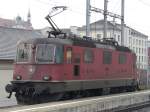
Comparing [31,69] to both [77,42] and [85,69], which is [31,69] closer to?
[77,42]

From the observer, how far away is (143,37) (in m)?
111

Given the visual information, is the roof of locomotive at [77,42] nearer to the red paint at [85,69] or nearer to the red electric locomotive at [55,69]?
the red electric locomotive at [55,69]

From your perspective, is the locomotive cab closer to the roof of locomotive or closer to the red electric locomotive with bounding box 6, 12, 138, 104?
the red electric locomotive with bounding box 6, 12, 138, 104

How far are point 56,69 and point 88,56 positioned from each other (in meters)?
2.96

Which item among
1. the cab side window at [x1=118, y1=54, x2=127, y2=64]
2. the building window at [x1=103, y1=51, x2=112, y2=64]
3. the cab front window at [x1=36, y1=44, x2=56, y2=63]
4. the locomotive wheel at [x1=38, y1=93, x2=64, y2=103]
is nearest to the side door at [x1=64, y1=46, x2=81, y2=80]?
the cab front window at [x1=36, y1=44, x2=56, y2=63]

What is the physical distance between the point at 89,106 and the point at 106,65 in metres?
6.94

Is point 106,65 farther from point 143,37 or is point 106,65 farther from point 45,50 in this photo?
point 143,37

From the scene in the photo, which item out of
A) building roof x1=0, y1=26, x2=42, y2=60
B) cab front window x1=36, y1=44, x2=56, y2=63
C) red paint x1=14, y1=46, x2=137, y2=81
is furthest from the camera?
building roof x1=0, y1=26, x2=42, y2=60

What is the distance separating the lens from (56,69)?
62.8 feet

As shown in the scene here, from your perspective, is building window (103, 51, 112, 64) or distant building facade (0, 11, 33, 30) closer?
building window (103, 51, 112, 64)

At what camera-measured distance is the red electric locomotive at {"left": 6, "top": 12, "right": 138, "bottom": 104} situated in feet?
62.7

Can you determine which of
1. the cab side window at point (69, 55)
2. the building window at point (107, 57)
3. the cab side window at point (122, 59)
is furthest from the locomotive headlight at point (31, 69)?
the cab side window at point (122, 59)

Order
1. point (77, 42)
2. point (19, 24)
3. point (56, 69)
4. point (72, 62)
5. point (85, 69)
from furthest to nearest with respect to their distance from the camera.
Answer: point (19, 24), point (85, 69), point (77, 42), point (72, 62), point (56, 69)

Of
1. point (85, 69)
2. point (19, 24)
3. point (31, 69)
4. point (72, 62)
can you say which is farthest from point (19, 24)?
point (31, 69)
